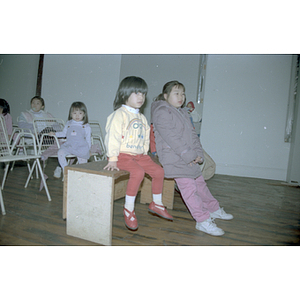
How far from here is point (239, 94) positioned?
414cm

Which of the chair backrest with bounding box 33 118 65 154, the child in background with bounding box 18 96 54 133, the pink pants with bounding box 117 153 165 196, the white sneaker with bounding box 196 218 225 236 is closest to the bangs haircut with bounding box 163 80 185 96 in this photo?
the pink pants with bounding box 117 153 165 196

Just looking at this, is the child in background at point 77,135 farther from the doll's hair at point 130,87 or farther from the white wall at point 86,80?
the doll's hair at point 130,87

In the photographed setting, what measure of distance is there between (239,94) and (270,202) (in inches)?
87.9

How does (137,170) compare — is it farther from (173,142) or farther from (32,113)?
(32,113)

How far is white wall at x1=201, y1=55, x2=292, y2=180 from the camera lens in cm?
397

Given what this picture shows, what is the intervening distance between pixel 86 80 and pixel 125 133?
5.28 feet

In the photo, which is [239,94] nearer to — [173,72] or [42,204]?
[173,72]

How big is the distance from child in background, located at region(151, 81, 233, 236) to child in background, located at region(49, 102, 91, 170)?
42.1 inches

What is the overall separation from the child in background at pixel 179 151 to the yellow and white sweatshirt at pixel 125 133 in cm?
12

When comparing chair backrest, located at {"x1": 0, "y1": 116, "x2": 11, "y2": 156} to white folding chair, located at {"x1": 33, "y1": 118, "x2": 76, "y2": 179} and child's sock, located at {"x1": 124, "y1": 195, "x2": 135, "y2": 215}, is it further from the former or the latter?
child's sock, located at {"x1": 124, "y1": 195, "x2": 135, "y2": 215}

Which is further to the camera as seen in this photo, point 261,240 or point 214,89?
point 214,89

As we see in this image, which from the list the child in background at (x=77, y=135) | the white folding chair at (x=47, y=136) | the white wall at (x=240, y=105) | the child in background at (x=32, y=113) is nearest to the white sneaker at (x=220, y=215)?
the child in background at (x=77, y=135)

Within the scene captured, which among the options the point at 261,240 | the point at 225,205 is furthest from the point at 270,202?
the point at 261,240

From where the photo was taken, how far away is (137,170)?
1469 mm
